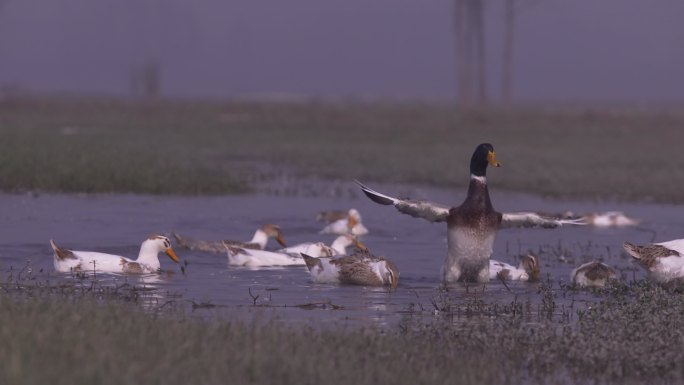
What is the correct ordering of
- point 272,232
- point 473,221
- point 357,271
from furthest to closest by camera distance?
point 272,232, point 473,221, point 357,271

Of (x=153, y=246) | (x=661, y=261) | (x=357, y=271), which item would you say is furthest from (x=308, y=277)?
(x=661, y=261)

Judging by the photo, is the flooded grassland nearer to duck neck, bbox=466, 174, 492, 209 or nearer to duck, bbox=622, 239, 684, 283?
duck, bbox=622, 239, 684, 283

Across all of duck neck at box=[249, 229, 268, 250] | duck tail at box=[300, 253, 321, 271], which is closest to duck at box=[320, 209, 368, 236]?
duck neck at box=[249, 229, 268, 250]

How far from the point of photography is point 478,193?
45.3ft

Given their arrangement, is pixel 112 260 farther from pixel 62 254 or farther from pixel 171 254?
pixel 171 254

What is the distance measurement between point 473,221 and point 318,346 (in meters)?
4.96

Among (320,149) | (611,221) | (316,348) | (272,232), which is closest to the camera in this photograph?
(316,348)

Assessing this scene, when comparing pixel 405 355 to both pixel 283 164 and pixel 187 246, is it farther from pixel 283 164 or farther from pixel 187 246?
pixel 283 164

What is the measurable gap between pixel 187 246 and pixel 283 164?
1339 centimetres

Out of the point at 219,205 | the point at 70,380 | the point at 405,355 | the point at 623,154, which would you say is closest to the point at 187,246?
the point at 219,205

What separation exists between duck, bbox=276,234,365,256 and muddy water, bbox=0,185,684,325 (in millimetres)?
526

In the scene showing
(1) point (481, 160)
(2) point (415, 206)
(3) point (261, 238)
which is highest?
(1) point (481, 160)

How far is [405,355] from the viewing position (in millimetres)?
9086

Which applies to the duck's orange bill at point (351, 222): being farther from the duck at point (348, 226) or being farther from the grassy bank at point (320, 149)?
the grassy bank at point (320, 149)
